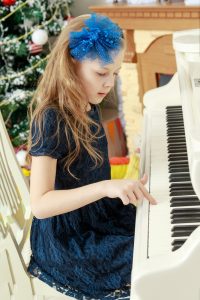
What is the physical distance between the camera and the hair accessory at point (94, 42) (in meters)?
1.29

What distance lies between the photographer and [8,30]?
129 inches

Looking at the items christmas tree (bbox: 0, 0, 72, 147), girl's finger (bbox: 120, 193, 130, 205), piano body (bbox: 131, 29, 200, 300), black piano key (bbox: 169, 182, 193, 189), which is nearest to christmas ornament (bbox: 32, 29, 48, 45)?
christmas tree (bbox: 0, 0, 72, 147)

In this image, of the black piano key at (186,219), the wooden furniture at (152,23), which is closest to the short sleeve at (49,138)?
the black piano key at (186,219)

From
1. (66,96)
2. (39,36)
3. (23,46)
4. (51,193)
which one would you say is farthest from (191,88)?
(23,46)

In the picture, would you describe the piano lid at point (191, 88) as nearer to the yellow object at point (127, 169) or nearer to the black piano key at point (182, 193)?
the black piano key at point (182, 193)

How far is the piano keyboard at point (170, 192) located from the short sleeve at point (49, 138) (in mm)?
242

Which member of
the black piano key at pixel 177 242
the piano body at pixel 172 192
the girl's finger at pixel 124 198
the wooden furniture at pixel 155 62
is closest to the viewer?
the piano body at pixel 172 192

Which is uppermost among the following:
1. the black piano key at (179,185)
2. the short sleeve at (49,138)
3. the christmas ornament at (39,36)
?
the short sleeve at (49,138)

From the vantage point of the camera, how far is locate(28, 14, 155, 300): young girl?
49.9 inches

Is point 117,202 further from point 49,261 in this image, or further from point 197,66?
point 197,66

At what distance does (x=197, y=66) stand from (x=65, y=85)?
415 millimetres

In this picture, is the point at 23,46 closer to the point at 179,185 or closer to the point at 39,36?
the point at 39,36

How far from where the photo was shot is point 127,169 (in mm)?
2973

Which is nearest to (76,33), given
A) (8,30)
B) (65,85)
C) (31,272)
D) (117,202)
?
(65,85)
